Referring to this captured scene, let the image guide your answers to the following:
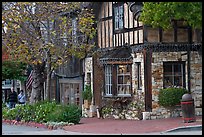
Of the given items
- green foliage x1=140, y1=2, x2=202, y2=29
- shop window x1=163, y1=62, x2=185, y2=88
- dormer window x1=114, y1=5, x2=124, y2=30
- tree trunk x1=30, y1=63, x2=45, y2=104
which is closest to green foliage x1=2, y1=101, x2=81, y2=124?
tree trunk x1=30, y1=63, x2=45, y2=104

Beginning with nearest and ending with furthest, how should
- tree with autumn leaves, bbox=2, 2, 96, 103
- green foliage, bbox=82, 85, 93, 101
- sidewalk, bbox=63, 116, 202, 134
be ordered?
sidewalk, bbox=63, 116, 202, 134 < tree with autumn leaves, bbox=2, 2, 96, 103 < green foliage, bbox=82, 85, 93, 101

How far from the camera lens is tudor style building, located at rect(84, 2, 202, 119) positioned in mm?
22703

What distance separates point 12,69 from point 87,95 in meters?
9.11

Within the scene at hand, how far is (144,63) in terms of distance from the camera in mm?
22734

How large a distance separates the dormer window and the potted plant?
13.8 ft

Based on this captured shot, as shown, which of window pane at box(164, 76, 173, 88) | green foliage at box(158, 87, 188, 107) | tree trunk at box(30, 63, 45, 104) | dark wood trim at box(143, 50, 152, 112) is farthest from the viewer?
tree trunk at box(30, 63, 45, 104)

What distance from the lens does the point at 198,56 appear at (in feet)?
76.8

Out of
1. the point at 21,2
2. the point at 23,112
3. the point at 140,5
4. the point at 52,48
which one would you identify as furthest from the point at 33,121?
the point at 140,5

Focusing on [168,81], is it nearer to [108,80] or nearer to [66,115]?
[108,80]

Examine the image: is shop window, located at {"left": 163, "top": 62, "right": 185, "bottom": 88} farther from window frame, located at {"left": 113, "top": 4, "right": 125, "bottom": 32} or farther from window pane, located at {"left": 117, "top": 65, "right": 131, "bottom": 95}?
window frame, located at {"left": 113, "top": 4, "right": 125, "bottom": 32}

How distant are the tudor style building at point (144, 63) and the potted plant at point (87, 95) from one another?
1675mm

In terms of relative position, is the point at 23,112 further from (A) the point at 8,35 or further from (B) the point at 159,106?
(B) the point at 159,106

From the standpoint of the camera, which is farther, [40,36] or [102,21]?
[102,21]

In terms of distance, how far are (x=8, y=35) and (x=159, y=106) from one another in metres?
8.11
